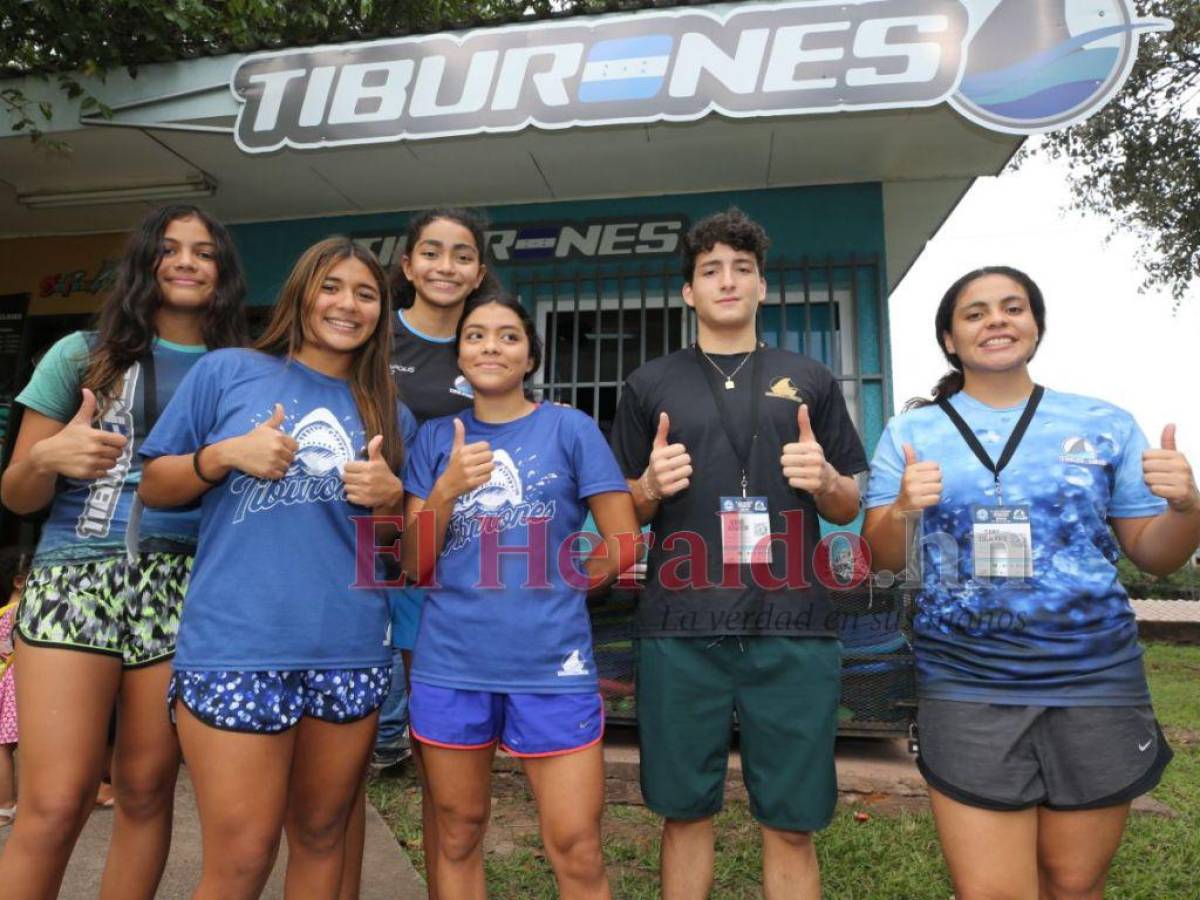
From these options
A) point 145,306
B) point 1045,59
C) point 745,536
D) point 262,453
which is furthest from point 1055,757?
point 1045,59

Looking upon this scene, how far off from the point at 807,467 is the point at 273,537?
123 cm

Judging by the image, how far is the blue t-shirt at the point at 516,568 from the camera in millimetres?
1965

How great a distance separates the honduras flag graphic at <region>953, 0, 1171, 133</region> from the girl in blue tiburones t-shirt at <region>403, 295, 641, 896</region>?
116 inches

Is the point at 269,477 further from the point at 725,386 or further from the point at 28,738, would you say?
the point at 725,386

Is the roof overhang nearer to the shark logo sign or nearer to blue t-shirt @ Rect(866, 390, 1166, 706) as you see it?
the shark logo sign

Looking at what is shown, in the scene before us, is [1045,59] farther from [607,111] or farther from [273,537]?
[273,537]

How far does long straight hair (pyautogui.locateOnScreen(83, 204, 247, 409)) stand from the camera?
6.70 ft

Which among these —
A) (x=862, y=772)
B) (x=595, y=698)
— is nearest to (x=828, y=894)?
(x=862, y=772)

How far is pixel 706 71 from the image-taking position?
405 cm

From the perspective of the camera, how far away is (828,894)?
2857 millimetres

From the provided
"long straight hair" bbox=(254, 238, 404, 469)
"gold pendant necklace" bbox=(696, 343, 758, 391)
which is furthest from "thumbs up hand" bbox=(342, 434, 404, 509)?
"gold pendant necklace" bbox=(696, 343, 758, 391)

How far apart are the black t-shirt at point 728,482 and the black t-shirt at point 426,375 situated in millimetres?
475

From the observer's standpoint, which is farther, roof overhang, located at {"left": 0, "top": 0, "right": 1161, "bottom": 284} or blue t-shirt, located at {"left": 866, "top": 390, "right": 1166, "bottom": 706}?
roof overhang, located at {"left": 0, "top": 0, "right": 1161, "bottom": 284}

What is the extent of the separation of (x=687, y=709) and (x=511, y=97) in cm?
327
